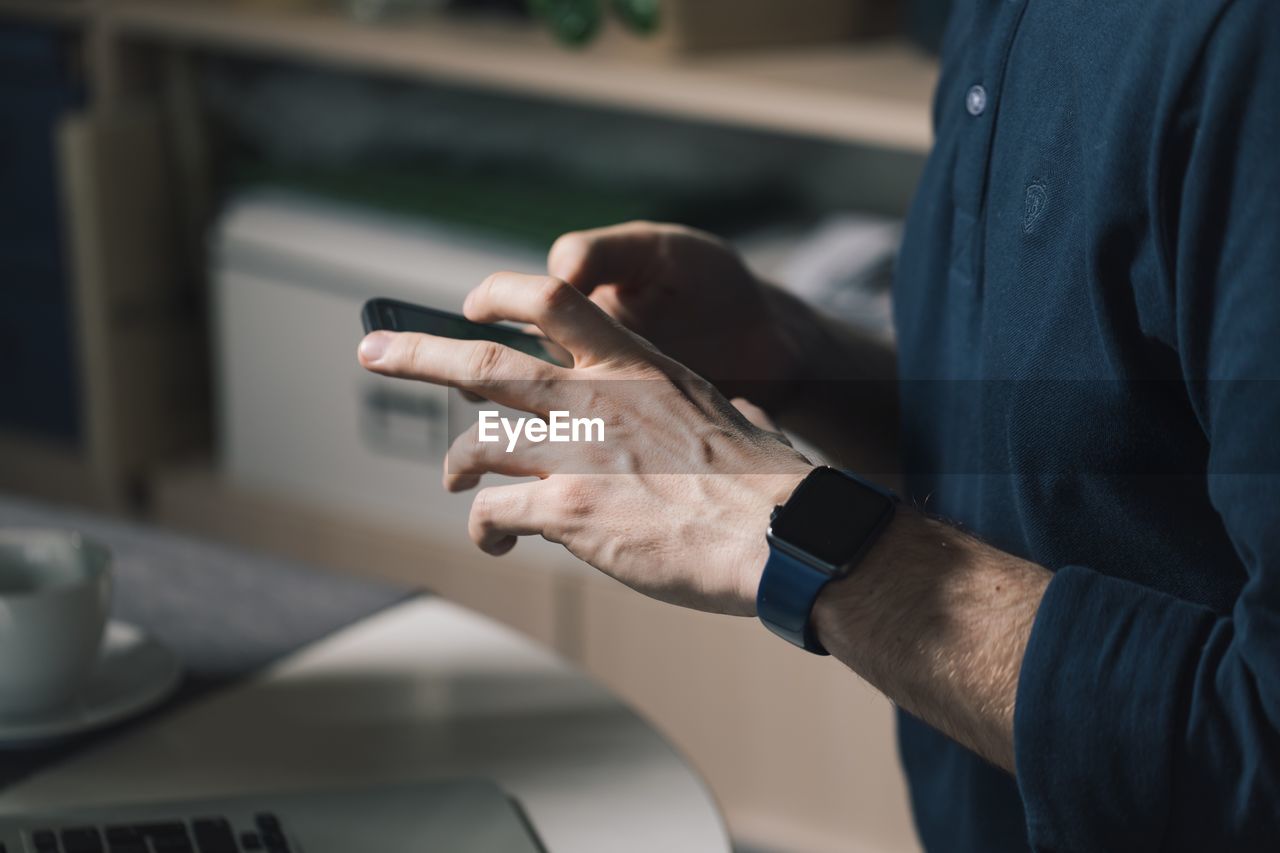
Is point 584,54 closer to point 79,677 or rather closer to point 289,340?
point 289,340

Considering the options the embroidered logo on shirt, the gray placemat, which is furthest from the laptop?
the embroidered logo on shirt

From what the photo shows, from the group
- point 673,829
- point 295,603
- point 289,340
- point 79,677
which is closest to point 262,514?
point 289,340

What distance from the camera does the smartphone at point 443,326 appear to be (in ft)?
2.37

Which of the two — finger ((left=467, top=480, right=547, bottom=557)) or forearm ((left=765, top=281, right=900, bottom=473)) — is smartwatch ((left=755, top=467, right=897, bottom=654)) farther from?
forearm ((left=765, top=281, right=900, bottom=473))

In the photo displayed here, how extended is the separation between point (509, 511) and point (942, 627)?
189 millimetres

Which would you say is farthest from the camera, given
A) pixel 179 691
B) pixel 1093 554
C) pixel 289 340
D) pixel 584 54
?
pixel 289 340

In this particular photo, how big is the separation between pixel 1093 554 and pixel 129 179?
1556 mm

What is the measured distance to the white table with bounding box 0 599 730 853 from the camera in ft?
2.52

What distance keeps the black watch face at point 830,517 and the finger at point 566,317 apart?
10cm

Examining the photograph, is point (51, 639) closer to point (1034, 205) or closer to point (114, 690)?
point (114, 690)

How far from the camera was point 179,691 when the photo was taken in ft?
2.85

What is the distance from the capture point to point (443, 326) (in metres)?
0.77

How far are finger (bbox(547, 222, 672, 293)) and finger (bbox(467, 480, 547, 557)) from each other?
19 centimetres

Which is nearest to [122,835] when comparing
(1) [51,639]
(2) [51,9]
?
(1) [51,639]
